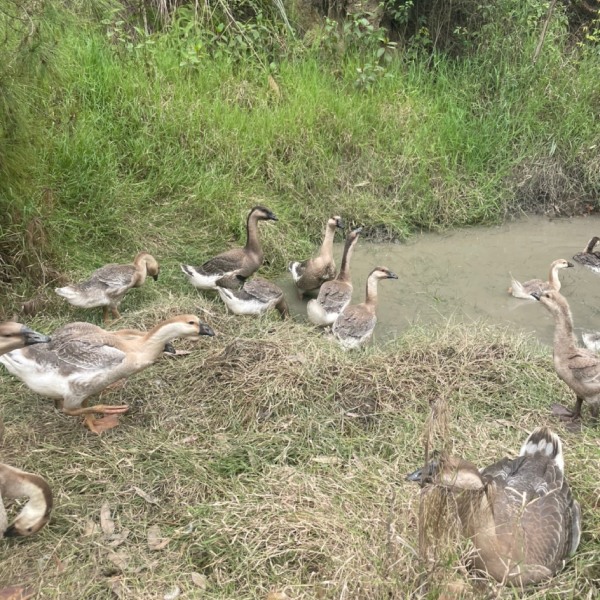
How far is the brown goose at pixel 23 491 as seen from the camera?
12.6 feet

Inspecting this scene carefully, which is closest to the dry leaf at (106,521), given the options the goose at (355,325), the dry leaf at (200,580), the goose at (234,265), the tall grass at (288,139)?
the dry leaf at (200,580)

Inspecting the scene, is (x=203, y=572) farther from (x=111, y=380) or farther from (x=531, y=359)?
(x=531, y=359)

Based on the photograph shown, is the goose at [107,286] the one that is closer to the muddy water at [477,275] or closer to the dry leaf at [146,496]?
the muddy water at [477,275]

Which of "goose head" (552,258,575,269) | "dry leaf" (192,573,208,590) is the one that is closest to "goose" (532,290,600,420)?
"goose head" (552,258,575,269)

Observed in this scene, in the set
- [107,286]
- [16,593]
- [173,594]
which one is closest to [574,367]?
[173,594]

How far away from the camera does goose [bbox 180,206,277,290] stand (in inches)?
265

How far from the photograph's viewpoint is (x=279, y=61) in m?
9.68

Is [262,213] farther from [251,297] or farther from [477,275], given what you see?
[477,275]

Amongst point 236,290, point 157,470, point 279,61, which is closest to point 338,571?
point 157,470

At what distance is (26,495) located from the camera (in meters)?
3.89

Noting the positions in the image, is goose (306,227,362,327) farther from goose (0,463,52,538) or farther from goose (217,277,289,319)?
goose (0,463,52,538)

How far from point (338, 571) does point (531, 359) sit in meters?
2.94

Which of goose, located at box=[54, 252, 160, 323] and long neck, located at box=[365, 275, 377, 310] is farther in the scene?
long neck, located at box=[365, 275, 377, 310]

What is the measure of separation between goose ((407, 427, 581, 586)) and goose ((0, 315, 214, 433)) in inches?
85.0
